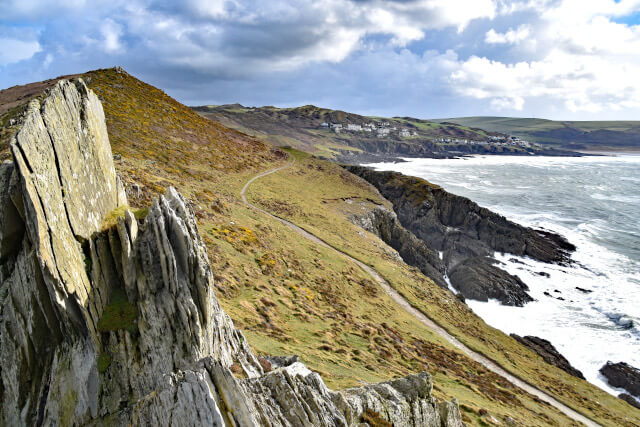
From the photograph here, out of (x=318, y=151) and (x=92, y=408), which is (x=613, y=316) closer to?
(x=92, y=408)

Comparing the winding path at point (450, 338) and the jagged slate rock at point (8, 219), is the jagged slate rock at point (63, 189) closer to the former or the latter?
the jagged slate rock at point (8, 219)

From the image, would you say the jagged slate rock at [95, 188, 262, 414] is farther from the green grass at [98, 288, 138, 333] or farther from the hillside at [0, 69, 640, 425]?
the hillside at [0, 69, 640, 425]

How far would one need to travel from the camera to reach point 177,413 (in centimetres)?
652

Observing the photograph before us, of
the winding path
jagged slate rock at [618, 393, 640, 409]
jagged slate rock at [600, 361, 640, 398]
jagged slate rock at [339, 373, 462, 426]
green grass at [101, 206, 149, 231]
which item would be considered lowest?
jagged slate rock at [618, 393, 640, 409]

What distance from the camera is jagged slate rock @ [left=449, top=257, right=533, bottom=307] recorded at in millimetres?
47094

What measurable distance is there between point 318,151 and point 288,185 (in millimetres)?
116882

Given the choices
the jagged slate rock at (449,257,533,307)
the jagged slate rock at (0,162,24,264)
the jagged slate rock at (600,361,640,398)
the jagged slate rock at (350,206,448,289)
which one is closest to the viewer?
the jagged slate rock at (0,162,24,264)

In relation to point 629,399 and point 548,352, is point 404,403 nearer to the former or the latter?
point 548,352

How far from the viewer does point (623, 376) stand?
32.5m

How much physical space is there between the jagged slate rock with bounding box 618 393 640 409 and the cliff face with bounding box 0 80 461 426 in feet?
107

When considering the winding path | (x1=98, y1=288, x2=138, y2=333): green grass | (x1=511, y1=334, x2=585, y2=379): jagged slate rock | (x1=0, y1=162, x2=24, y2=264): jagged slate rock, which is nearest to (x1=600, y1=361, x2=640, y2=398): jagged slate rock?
(x1=511, y1=334, x2=585, y2=379): jagged slate rock

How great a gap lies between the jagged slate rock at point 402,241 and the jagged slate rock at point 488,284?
285 cm

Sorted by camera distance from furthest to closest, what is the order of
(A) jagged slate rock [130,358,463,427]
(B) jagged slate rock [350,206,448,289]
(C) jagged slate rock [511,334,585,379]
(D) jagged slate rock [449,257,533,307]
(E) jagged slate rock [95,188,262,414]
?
(B) jagged slate rock [350,206,448,289] → (D) jagged slate rock [449,257,533,307] → (C) jagged slate rock [511,334,585,379] → (E) jagged slate rock [95,188,262,414] → (A) jagged slate rock [130,358,463,427]

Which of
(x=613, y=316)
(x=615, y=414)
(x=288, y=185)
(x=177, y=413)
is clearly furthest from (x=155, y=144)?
(x=613, y=316)
